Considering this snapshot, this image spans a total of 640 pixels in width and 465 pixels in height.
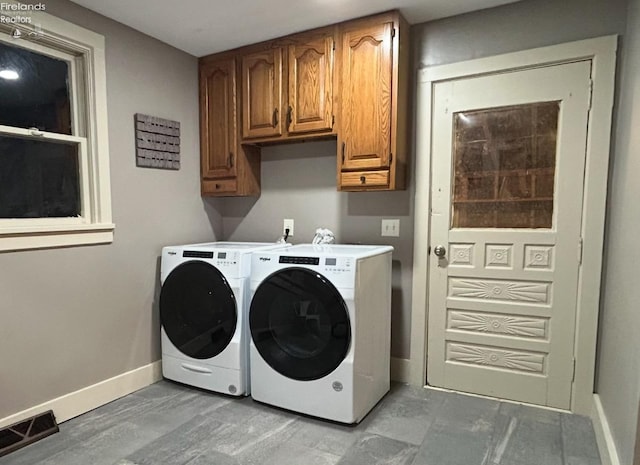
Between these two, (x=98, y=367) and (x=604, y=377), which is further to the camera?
(x=98, y=367)

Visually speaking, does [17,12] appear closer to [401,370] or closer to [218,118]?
[218,118]

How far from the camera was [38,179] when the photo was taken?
6.70 feet

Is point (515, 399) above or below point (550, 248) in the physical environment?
below

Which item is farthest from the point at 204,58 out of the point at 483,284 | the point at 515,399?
the point at 515,399

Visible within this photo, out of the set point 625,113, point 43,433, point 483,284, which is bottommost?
point 43,433

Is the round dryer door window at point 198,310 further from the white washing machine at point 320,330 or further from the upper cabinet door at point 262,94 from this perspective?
the upper cabinet door at point 262,94

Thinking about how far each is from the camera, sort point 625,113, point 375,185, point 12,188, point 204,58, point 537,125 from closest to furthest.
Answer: point 625,113 → point 12,188 → point 537,125 → point 375,185 → point 204,58

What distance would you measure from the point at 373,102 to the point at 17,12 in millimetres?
1844

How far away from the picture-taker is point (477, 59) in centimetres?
218

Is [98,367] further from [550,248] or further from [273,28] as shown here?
[550,248]

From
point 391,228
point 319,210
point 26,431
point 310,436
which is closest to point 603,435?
point 310,436

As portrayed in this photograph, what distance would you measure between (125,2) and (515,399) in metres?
3.13

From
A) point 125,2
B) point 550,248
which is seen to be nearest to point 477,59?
point 550,248

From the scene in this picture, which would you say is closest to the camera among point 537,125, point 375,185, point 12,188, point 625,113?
point 625,113
